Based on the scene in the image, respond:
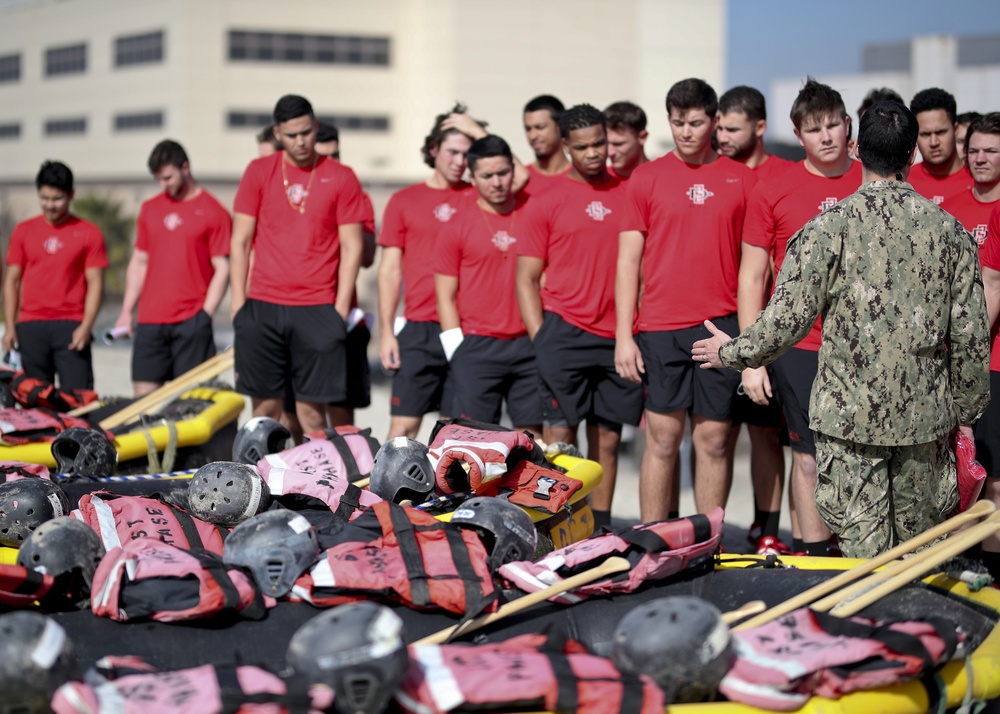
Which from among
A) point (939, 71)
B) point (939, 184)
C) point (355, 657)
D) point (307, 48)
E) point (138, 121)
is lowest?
point (355, 657)

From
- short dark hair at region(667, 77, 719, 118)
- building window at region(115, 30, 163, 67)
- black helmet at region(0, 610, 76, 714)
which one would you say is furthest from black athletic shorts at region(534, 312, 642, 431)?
building window at region(115, 30, 163, 67)

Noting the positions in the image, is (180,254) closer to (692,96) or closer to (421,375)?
(421,375)

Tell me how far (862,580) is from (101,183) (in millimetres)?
46333

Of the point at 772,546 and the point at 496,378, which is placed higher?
the point at 496,378

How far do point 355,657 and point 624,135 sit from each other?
4.47m

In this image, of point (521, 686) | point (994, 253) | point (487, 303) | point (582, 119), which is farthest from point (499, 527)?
point (582, 119)

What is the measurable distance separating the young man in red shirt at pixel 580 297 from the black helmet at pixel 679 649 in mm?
3134

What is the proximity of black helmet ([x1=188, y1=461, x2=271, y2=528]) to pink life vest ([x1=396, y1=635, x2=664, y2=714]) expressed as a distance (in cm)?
177

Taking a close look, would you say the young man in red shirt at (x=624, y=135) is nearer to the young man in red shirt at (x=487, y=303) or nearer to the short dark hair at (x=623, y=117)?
the short dark hair at (x=623, y=117)

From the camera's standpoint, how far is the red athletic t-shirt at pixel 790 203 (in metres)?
5.66

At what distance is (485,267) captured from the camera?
710 cm

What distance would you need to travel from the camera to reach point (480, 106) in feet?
140

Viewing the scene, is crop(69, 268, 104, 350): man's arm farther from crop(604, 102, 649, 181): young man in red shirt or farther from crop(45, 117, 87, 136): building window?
crop(45, 117, 87, 136): building window

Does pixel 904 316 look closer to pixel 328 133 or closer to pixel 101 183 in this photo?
pixel 328 133
